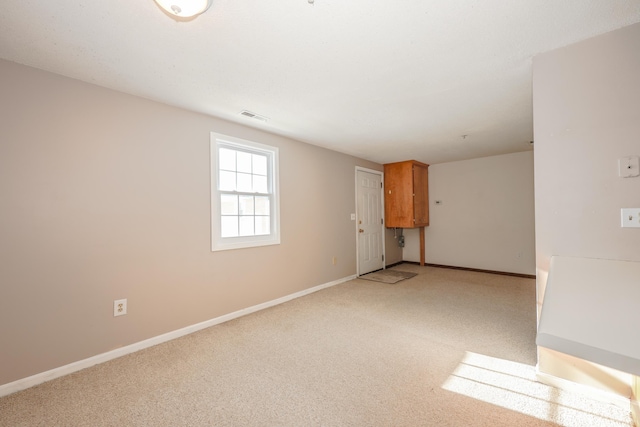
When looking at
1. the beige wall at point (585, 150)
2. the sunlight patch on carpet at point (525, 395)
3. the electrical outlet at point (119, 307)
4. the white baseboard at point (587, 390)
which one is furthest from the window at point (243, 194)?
the white baseboard at point (587, 390)

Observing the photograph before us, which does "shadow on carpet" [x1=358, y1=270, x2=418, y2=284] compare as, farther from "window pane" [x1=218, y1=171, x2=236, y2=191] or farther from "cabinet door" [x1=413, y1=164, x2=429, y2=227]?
"window pane" [x1=218, y1=171, x2=236, y2=191]

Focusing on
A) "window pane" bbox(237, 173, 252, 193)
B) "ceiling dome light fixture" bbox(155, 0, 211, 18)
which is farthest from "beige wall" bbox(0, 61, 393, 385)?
"ceiling dome light fixture" bbox(155, 0, 211, 18)

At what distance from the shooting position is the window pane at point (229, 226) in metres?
3.15

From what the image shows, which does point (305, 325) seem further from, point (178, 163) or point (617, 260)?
point (617, 260)

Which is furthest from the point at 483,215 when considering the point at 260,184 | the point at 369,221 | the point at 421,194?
the point at 260,184

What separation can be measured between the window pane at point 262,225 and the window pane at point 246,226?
3.6 inches

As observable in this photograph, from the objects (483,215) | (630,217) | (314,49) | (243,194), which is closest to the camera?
(630,217)

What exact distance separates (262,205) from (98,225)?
1717 mm

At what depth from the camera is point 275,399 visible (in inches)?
68.7

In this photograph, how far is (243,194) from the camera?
3.35 meters

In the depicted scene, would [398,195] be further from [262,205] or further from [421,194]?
[262,205]

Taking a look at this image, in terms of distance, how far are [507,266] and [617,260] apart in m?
3.92

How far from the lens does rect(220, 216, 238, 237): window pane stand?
315 centimetres

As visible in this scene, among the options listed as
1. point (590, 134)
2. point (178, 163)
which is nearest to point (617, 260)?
point (590, 134)
